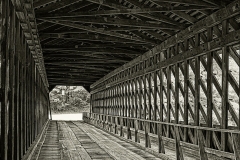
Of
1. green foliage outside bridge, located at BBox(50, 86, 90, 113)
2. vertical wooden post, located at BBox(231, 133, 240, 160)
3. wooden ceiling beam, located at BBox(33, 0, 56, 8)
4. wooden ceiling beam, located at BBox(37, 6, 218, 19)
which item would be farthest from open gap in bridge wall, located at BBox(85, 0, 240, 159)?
green foliage outside bridge, located at BBox(50, 86, 90, 113)

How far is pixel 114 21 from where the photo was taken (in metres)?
9.91

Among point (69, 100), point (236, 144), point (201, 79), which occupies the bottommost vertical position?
point (236, 144)

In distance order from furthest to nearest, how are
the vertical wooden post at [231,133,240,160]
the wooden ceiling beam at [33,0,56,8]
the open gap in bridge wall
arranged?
the wooden ceiling beam at [33,0,56,8] → the open gap in bridge wall → the vertical wooden post at [231,133,240,160]

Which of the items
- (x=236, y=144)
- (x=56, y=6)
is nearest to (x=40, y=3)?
(x=56, y=6)

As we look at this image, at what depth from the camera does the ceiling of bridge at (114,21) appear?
28.1 ft

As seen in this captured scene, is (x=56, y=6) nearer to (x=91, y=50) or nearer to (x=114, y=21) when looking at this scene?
(x=114, y=21)

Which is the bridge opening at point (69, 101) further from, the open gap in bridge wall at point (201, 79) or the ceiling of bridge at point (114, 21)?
the open gap in bridge wall at point (201, 79)

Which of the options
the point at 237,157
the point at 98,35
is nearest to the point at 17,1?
the point at 237,157

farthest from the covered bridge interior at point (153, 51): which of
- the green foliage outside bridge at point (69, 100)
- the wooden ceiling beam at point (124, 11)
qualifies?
the green foliage outside bridge at point (69, 100)

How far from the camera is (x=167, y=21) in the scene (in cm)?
950

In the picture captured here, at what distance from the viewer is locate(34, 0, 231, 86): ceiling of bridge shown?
8555 millimetres

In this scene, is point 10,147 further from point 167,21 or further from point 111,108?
point 111,108

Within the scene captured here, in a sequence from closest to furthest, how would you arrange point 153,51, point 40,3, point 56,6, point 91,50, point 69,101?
point 40,3, point 56,6, point 153,51, point 91,50, point 69,101

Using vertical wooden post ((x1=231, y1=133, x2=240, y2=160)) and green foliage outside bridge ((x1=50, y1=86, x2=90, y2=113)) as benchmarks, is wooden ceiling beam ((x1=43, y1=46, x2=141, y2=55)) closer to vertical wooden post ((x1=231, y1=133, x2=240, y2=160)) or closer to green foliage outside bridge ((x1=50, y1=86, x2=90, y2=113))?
vertical wooden post ((x1=231, y1=133, x2=240, y2=160))
